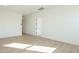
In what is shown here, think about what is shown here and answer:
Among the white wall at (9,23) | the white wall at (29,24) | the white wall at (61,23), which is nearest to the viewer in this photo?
the white wall at (61,23)

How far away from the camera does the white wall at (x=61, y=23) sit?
6.86 meters

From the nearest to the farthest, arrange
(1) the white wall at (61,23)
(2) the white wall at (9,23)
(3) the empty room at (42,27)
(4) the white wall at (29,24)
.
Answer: (3) the empty room at (42,27)
(1) the white wall at (61,23)
(2) the white wall at (9,23)
(4) the white wall at (29,24)

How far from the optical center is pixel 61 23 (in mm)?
7777

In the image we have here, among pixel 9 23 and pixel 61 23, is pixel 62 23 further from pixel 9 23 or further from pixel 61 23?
pixel 9 23

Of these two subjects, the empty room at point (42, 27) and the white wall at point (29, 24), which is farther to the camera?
the white wall at point (29, 24)

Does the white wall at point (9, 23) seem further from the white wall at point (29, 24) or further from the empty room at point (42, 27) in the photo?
the white wall at point (29, 24)

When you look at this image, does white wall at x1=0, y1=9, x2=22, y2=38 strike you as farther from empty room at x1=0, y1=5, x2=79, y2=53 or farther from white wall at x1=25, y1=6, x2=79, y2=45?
white wall at x1=25, y1=6, x2=79, y2=45

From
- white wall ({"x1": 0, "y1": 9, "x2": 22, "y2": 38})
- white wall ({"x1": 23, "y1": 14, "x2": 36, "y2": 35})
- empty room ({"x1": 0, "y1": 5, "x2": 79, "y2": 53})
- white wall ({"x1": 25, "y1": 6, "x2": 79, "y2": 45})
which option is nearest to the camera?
empty room ({"x1": 0, "y1": 5, "x2": 79, "y2": 53})

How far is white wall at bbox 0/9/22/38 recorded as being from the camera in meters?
8.72

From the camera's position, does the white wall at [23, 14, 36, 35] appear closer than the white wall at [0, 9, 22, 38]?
No

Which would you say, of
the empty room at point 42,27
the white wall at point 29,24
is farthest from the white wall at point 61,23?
the white wall at point 29,24

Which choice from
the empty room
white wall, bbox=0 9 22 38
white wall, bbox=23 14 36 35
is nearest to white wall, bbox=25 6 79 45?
the empty room

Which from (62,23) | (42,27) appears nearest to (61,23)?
(62,23)
